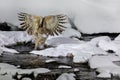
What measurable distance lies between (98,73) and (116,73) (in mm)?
293

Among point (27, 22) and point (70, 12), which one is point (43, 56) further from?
point (70, 12)

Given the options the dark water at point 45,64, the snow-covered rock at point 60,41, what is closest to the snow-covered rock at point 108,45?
the snow-covered rock at point 60,41

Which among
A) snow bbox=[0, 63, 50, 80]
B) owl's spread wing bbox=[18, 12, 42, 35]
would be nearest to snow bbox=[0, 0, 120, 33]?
owl's spread wing bbox=[18, 12, 42, 35]

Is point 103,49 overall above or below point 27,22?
below

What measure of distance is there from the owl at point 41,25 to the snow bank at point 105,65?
1.28 meters

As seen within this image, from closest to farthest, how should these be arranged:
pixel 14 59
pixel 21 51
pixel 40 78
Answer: pixel 40 78, pixel 14 59, pixel 21 51

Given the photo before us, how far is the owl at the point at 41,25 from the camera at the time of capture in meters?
8.14

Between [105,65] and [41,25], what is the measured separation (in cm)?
195

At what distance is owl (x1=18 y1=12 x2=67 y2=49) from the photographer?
8.14 meters

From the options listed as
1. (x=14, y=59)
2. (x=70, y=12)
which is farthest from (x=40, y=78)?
(x=70, y=12)

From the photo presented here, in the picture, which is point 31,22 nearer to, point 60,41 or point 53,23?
point 53,23

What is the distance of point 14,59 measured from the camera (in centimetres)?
736

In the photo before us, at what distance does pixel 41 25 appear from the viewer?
8180 millimetres

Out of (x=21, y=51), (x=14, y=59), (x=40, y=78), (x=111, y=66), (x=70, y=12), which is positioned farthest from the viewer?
(x=70, y=12)
